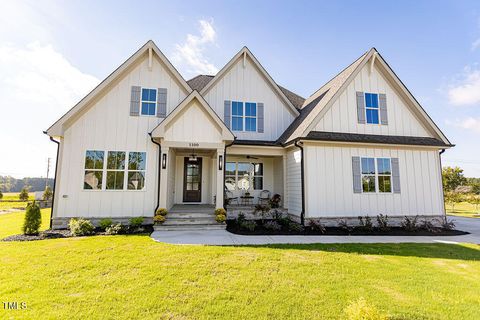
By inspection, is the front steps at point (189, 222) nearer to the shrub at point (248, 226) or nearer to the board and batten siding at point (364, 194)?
the shrub at point (248, 226)

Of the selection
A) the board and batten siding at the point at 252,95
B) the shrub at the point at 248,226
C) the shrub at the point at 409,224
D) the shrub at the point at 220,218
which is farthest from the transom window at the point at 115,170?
the shrub at the point at 409,224

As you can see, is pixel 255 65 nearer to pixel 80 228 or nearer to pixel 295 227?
pixel 295 227

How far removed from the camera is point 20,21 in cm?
877

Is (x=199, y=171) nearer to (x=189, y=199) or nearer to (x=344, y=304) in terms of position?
(x=189, y=199)

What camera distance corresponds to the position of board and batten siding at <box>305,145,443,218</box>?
10320 millimetres

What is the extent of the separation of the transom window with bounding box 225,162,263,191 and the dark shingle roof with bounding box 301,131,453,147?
426 centimetres

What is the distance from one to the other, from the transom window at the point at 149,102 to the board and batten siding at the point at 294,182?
278 inches

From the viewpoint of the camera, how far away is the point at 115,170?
10289 millimetres

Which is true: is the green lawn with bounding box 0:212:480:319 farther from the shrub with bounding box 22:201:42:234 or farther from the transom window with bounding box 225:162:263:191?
the transom window with bounding box 225:162:263:191

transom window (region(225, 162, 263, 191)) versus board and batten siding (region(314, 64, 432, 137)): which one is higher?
board and batten siding (region(314, 64, 432, 137))

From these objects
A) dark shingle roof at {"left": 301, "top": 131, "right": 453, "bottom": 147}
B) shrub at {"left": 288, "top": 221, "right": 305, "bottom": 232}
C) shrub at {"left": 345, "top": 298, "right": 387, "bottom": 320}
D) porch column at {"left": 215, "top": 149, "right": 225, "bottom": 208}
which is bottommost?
shrub at {"left": 288, "top": 221, "right": 305, "bottom": 232}

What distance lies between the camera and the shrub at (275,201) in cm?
1204

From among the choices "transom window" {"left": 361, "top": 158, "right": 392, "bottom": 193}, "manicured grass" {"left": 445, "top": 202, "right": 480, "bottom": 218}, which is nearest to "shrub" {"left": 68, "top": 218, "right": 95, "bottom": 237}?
"transom window" {"left": 361, "top": 158, "right": 392, "bottom": 193}

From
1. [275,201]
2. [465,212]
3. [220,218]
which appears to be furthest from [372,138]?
[465,212]
